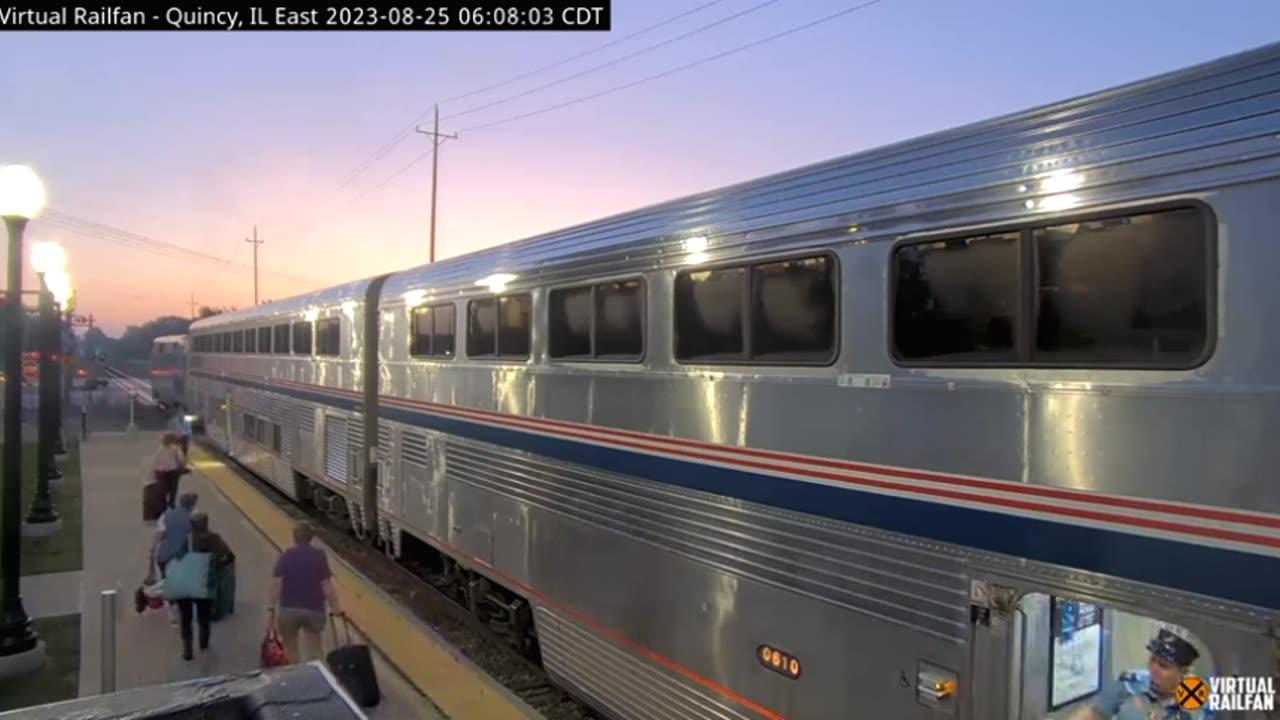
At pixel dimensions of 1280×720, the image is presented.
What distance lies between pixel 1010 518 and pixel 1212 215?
1192 mm

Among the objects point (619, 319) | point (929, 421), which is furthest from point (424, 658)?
point (929, 421)

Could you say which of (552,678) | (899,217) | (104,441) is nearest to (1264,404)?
(899,217)

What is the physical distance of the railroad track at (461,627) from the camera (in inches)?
262

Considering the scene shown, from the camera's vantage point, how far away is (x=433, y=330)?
8.52 m

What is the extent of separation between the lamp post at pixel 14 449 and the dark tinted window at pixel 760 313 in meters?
5.62

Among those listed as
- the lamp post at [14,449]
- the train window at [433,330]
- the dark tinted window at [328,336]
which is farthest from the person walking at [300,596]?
the dark tinted window at [328,336]

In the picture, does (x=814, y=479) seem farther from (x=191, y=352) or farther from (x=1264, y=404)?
(x=191, y=352)

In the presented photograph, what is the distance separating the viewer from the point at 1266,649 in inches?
96.6

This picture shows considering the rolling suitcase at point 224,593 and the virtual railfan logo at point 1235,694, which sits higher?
the virtual railfan logo at point 1235,694

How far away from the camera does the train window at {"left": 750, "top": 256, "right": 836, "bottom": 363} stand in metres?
3.91

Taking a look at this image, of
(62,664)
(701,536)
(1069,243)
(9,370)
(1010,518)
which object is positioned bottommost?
(62,664)

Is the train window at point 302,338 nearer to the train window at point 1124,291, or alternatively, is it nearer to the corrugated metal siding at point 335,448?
the corrugated metal siding at point 335,448

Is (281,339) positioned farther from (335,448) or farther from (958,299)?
(958,299)

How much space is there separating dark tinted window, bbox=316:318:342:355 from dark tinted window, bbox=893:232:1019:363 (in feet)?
31.0
